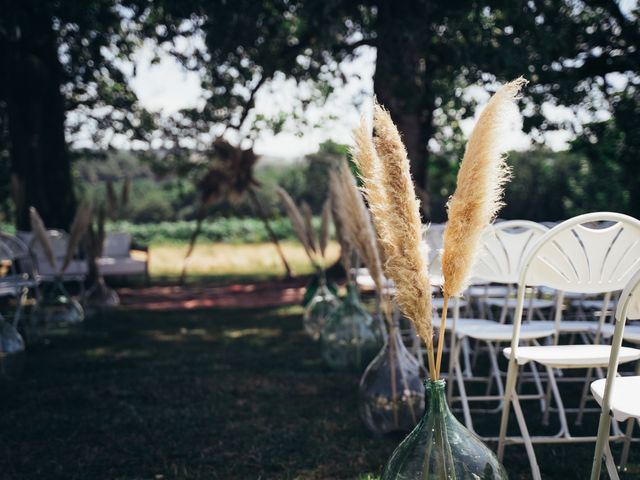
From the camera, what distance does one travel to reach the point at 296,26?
11.4 m

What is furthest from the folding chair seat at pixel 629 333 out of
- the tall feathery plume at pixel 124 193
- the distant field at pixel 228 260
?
the distant field at pixel 228 260

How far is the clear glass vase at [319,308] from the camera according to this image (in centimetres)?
625

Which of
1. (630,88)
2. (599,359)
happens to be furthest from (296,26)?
(599,359)

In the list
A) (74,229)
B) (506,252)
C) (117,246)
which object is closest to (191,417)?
(506,252)

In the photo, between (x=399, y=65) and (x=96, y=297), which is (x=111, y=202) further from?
(x=399, y=65)

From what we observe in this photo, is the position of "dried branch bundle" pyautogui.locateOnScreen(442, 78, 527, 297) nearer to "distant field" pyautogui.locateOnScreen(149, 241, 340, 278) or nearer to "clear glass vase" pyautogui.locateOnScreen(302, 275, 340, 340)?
"clear glass vase" pyautogui.locateOnScreen(302, 275, 340, 340)

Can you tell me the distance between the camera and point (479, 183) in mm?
1685

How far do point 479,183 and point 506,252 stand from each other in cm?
204

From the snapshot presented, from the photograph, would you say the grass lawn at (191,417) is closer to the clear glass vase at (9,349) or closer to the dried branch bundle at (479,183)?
the clear glass vase at (9,349)

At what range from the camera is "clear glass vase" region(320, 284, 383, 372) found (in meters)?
4.73

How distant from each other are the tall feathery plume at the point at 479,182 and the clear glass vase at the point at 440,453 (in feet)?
1.47

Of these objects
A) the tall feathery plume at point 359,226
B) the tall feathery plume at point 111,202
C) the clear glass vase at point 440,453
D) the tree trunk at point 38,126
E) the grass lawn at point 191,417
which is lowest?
the grass lawn at point 191,417

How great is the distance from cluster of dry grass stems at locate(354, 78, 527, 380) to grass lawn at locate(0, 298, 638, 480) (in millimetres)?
1523

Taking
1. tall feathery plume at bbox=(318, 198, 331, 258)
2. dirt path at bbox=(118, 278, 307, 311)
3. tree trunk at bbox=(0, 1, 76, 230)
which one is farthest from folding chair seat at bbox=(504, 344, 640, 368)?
tree trunk at bbox=(0, 1, 76, 230)
